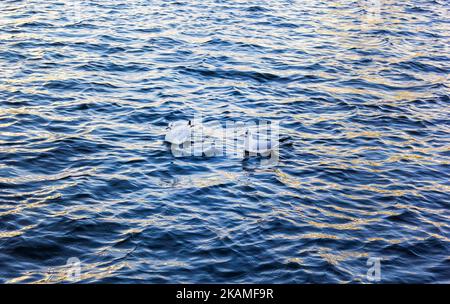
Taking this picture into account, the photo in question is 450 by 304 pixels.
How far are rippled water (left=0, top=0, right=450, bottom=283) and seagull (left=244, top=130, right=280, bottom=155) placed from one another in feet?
1.18

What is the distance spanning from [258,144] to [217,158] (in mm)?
923

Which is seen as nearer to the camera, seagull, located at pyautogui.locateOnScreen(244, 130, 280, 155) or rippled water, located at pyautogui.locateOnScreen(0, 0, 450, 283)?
rippled water, located at pyautogui.locateOnScreen(0, 0, 450, 283)

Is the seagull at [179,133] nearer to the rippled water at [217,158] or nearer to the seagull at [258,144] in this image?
the rippled water at [217,158]

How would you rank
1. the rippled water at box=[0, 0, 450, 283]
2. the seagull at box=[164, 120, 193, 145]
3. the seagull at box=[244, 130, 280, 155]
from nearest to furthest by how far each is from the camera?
the rippled water at box=[0, 0, 450, 283] < the seagull at box=[244, 130, 280, 155] < the seagull at box=[164, 120, 193, 145]

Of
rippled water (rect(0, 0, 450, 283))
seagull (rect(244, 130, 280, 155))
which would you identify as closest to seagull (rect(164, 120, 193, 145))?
rippled water (rect(0, 0, 450, 283))

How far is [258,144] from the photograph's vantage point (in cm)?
1402

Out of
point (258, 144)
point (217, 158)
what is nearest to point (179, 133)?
point (217, 158)

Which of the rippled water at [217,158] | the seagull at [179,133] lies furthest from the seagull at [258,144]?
the seagull at [179,133]

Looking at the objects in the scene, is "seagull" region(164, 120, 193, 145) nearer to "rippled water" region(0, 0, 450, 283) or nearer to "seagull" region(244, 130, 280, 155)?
"rippled water" region(0, 0, 450, 283)

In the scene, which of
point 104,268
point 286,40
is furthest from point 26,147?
point 286,40

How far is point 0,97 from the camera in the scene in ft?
53.0

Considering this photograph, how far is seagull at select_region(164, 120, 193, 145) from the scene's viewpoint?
14.3 m

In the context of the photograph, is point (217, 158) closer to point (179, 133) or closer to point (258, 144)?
point (258, 144)
